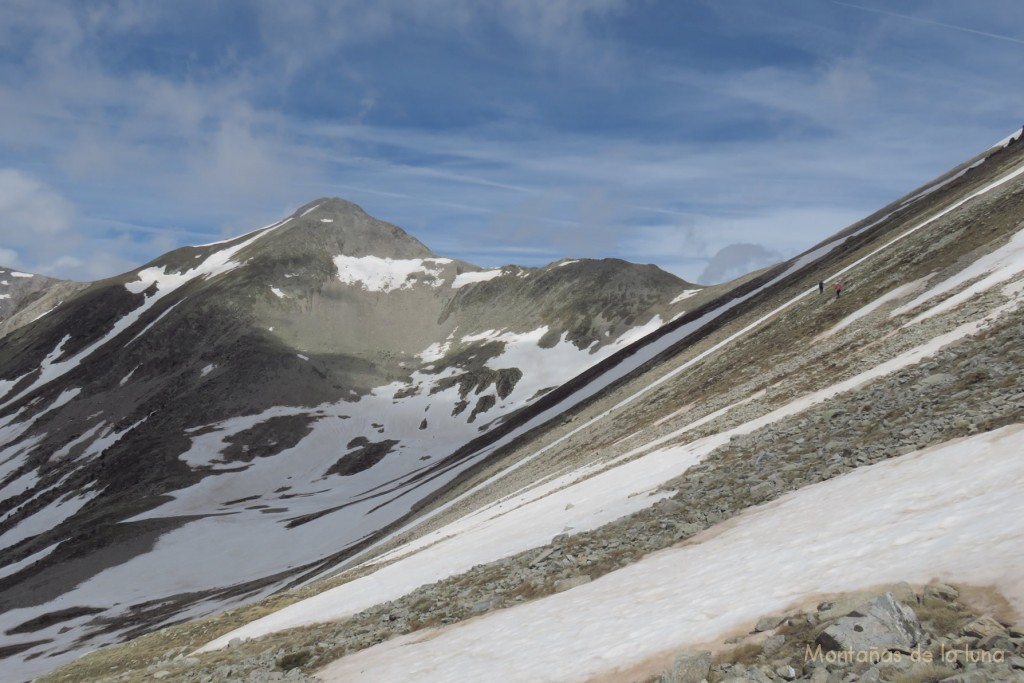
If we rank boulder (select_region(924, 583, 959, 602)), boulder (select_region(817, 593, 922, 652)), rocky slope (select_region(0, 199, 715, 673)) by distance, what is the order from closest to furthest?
boulder (select_region(817, 593, 922, 652)) → boulder (select_region(924, 583, 959, 602)) → rocky slope (select_region(0, 199, 715, 673))

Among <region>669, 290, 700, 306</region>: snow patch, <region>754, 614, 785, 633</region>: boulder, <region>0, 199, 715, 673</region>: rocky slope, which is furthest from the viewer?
<region>669, 290, 700, 306</region>: snow patch

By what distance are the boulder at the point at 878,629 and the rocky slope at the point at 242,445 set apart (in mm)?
70643

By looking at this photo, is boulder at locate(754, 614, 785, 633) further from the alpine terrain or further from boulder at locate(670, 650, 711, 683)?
boulder at locate(670, 650, 711, 683)

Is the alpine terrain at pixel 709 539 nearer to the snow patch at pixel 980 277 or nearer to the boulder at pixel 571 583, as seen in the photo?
the boulder at pixel 571 583

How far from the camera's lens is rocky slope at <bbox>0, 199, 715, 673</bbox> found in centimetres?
8294

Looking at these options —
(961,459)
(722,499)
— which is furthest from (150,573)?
(961,459)

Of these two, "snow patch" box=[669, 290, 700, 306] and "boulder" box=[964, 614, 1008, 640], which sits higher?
"snow patch" box=[669, 290, 700, 306]

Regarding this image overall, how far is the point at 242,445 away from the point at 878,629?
514ft

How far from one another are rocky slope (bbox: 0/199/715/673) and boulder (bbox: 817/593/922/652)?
70.6 metres

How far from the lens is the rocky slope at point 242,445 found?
8294 cm

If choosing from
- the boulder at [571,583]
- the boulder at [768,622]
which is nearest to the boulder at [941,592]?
the boulder at [768,622]

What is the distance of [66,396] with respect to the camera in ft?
599

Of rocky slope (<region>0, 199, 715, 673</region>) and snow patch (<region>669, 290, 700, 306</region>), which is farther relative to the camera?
snow patch (<region>669, 290, 700, 306</region>)

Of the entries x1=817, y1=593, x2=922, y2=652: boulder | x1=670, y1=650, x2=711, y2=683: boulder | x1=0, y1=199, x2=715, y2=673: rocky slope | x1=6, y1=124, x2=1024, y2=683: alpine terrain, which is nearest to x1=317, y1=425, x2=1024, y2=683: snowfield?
x1=6, y1=124, x2=1024, y2=683: alpine terrain
